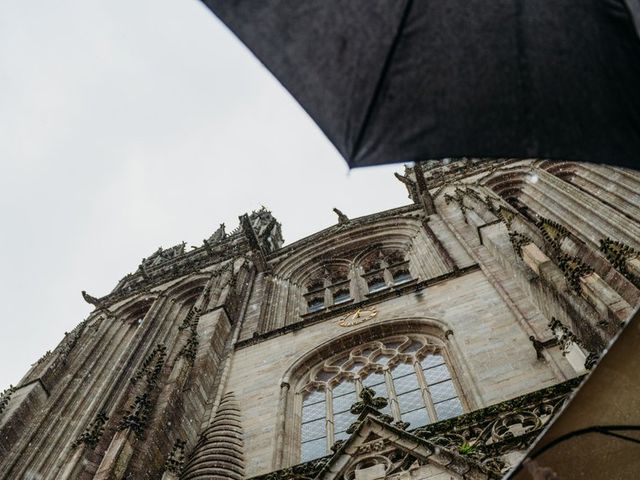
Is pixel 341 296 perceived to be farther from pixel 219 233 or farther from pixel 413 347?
pixel 219 233

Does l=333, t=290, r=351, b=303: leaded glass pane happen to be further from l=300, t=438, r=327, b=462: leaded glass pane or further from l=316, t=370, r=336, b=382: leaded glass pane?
l=300, t=438, r=327, b=462: leaded glass pane

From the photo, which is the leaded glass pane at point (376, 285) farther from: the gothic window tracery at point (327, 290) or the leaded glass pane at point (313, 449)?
the leaded glass pane at point (313, 449)

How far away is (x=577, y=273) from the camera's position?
319 inches

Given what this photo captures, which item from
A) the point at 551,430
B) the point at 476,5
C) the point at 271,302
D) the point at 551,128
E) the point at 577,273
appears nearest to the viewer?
the point at 551,128

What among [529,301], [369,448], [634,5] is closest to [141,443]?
[369,448]

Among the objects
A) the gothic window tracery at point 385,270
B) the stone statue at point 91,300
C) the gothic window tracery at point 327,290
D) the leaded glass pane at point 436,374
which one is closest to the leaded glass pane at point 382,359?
the leaded glass pane at point 436,374

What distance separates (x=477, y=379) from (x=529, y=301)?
201 centimetres

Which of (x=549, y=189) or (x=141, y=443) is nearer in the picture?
(x=141, y=443)

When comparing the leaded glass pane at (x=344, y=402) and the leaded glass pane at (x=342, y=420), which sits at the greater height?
the leaded glass pane at (x=344, y=402)

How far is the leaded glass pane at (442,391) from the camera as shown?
896 cm

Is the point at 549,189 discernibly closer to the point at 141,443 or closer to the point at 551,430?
the point at 141,443

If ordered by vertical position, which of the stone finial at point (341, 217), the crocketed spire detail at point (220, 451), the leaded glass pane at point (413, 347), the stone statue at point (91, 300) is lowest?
the crocketed spire detail at point (220, 451)

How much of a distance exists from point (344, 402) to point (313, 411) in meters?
0.55

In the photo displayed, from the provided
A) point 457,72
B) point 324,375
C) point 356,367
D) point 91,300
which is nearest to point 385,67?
point 457,72
